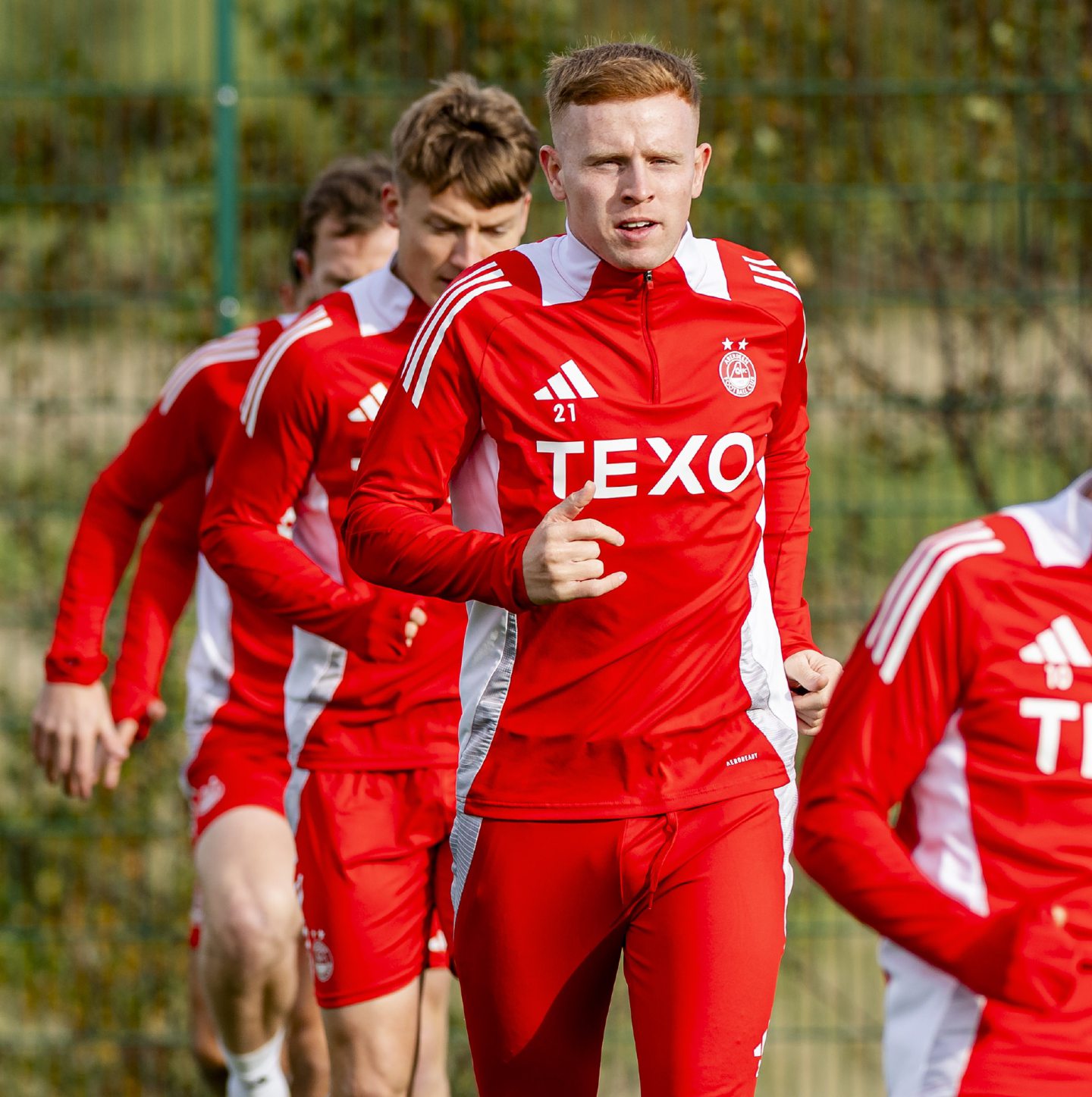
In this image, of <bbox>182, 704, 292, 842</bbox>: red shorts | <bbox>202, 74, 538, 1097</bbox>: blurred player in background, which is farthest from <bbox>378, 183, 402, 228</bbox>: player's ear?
<bbox>182, 704, 292, 842</bbox>: red shorts

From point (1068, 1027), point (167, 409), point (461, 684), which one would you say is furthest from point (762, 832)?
point (167, 409)

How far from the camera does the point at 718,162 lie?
20.6ft

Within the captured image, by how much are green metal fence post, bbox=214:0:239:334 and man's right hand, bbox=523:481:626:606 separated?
11.5 feet

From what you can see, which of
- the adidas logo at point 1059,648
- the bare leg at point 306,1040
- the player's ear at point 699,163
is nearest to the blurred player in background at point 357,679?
the player's ear at point 699,163

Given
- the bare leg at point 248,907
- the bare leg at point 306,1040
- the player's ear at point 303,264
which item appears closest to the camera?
the bare leg at point 248,907

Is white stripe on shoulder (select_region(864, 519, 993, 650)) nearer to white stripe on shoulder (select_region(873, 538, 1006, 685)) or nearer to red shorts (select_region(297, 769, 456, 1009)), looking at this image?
white stripe on shoulder (select_region(873, 538, 1006, 685))

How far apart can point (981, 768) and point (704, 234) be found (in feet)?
12.9

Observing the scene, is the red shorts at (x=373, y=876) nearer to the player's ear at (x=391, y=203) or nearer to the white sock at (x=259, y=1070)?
the white sock at (x=259, y=1070)

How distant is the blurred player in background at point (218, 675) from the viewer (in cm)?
466

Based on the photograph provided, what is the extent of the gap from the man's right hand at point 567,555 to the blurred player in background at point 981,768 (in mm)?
561

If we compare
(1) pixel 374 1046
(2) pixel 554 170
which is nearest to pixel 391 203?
(2) pixel 554 170

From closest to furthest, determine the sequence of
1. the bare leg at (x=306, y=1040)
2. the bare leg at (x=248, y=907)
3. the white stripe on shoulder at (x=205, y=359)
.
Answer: the bare leg at (x=248, y=907)
the white stripe on shoulder at (x=205, y=359)
the bare leg at (x=306, y=1040)

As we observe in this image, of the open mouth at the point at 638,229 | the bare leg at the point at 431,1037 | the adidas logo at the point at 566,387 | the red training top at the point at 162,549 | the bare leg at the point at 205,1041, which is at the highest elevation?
the open mouth at the point at 638,229

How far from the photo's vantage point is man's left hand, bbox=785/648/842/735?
348 centimetres
